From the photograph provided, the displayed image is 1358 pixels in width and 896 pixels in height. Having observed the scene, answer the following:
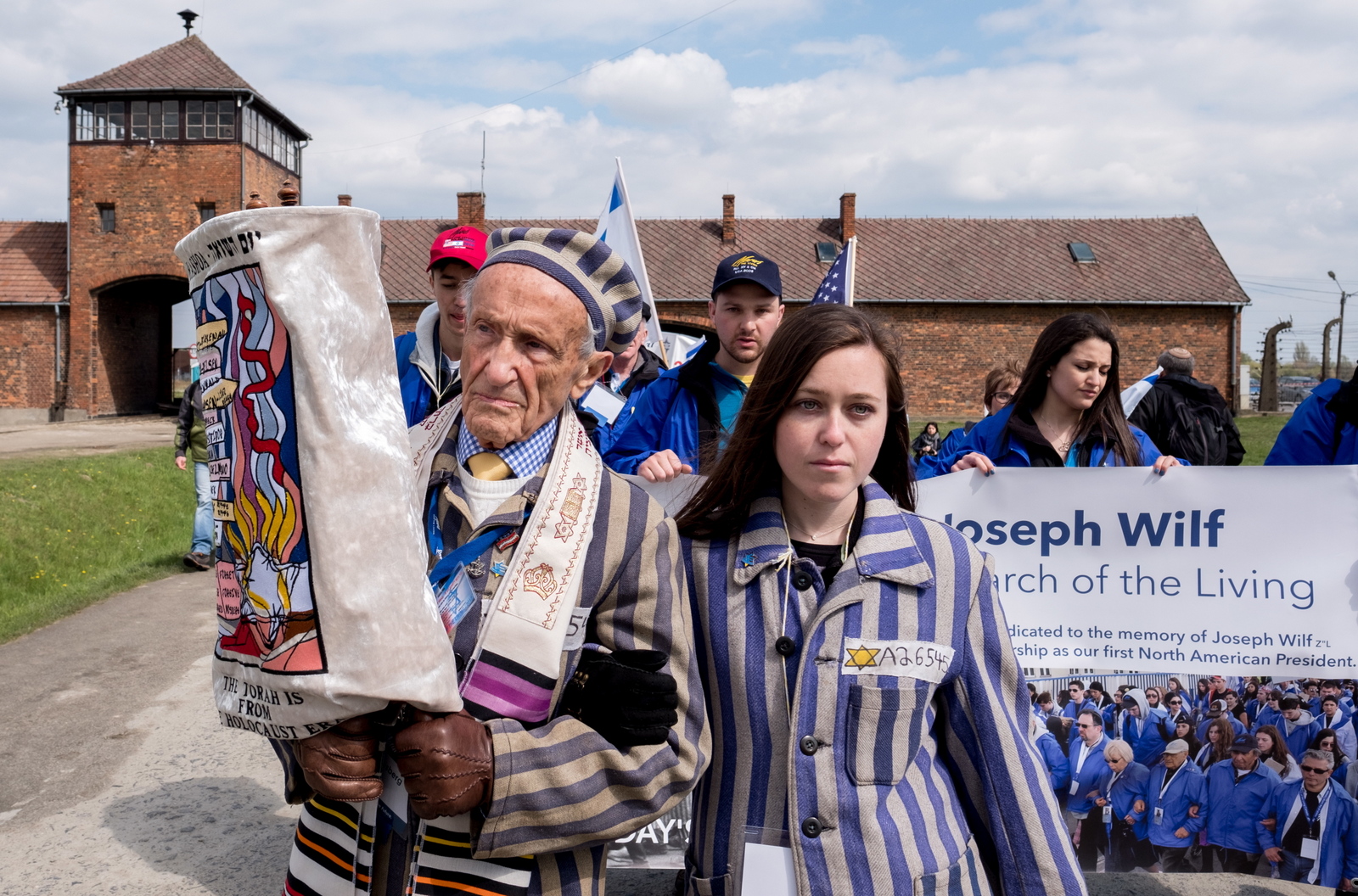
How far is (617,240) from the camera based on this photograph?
270 inches

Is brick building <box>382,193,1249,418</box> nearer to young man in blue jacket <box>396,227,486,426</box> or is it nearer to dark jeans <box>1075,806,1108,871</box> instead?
young man in blue jacket <box>396,227,486,426</box>

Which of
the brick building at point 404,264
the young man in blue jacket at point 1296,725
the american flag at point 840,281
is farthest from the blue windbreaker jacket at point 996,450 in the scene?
the brick building at point 404,264

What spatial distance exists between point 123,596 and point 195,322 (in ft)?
26.0

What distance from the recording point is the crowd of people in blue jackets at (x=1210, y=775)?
10.4 feet

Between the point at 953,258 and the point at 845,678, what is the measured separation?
3634cm

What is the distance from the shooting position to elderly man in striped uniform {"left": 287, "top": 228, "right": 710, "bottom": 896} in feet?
4.86

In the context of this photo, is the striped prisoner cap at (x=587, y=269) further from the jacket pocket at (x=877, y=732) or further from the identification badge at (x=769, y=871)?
the identification badge at (x=769, y=871)

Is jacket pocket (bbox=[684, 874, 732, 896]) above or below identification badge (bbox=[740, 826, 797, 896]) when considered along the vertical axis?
below

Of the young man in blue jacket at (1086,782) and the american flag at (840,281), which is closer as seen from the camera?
the young man in blue jacket at (1086,782)

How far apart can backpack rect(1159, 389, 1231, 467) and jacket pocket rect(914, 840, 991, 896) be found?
184 inches

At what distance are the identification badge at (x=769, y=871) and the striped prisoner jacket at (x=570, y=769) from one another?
226 mm

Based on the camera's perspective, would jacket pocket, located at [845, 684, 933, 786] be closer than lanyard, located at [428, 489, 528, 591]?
No

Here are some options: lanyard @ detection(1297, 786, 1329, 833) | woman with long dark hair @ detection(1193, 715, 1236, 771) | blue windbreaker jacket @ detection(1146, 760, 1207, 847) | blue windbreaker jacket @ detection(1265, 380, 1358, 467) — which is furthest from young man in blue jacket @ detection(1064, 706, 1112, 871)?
blue windbreaker jacket @ detection(1265, 380, 1358, 467)

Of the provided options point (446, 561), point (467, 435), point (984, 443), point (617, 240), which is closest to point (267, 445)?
point (446, 561)
